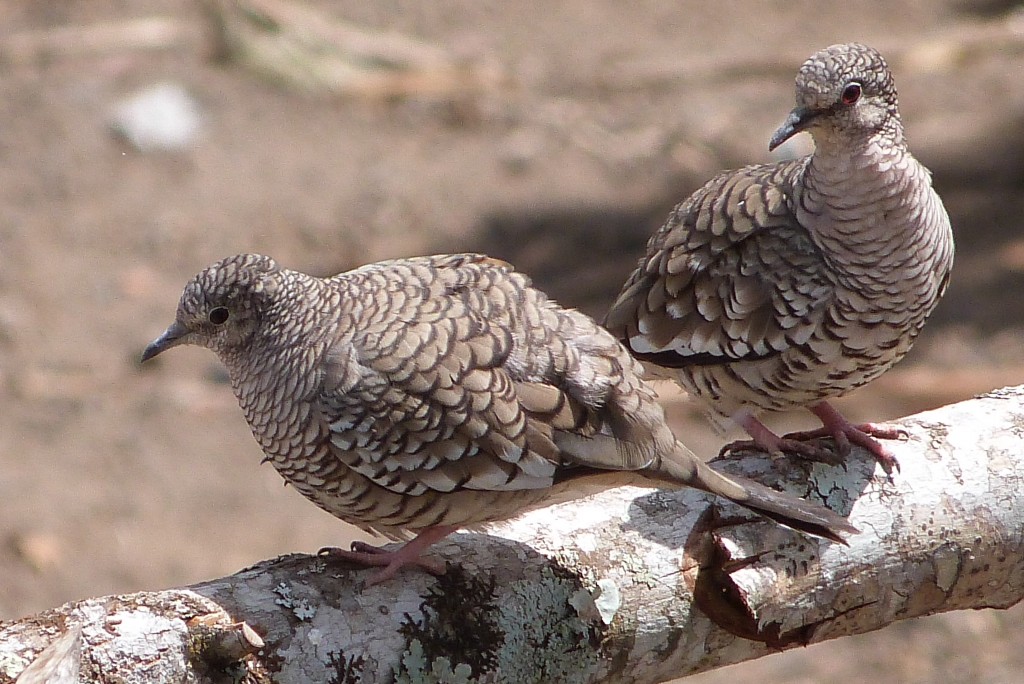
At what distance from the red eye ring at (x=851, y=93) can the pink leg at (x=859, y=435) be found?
827 mm

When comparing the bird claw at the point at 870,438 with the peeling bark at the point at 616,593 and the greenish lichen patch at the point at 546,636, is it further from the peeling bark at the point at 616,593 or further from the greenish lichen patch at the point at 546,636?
the greenish lichen patch at the point at 546,636

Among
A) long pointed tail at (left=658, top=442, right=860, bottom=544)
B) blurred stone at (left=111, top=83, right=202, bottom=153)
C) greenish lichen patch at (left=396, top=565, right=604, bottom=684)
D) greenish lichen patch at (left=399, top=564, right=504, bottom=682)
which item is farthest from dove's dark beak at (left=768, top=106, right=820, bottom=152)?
blurred stone at (left=111, top=83, right=202, bottom=153)

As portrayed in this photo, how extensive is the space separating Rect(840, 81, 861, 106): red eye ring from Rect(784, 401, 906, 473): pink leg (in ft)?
2.71

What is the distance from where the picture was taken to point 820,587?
293cm

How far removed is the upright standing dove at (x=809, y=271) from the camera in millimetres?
3305

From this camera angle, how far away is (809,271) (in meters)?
3.45

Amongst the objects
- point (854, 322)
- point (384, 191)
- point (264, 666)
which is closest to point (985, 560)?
point (854, 322)

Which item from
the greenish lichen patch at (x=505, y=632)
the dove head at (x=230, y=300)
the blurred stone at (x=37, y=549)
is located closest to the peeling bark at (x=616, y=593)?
the greenish lichen patch at (x=505, y=632)

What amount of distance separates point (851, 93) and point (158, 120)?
6.45 metres

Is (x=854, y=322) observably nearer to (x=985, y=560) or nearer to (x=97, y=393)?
(x=985, y=560)

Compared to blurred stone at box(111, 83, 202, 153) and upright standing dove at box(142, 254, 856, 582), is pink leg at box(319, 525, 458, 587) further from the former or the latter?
blurred stone at box(111, 83, 202, 153)

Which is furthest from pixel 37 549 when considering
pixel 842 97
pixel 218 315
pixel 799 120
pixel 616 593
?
pixel 842 97

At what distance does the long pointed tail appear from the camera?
9.36 feet

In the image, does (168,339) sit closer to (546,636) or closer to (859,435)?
(546,636)
